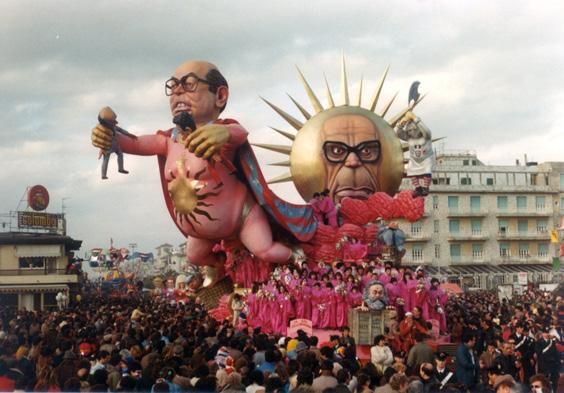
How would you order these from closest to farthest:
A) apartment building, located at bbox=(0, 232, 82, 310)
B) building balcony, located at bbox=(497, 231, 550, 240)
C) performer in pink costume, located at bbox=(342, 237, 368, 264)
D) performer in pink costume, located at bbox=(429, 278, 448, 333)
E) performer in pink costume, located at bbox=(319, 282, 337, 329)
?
performer in pink costume, located at bbox=(319, 282, 337, 329) → performer in pink costume, located at bbox=(429, 278, 448, 333) → performer in pink costume, located at bbox=(342, 237, 368, 264) → apartment building, located at bbox=(0, 232, 82, 310) → building balcony, located at bbox=(497, 231, 550, 240)

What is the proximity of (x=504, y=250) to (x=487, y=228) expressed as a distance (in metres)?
1.84

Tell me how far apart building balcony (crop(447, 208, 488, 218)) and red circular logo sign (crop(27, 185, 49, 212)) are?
2560 centimetres

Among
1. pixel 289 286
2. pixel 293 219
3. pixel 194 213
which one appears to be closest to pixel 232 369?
pixel 289 286

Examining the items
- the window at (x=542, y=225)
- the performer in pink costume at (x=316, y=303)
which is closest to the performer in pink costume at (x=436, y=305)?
the performer in pink costume at (x=316, y=303)

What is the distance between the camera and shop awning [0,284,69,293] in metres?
37.2

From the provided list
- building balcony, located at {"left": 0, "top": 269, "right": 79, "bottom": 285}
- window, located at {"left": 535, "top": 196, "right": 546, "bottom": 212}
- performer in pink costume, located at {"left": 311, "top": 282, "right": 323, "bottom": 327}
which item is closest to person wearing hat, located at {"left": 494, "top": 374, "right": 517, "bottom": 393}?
performer in pink costume, located at {"left": 311, "top": 282, "right": 323, "bottom": 327}

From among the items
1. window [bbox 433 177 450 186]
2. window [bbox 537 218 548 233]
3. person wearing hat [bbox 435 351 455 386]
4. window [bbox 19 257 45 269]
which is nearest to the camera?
person wearing hat [bbox 435 351 455 386]

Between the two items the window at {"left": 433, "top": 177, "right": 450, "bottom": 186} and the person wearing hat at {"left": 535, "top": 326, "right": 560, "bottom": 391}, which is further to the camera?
the window at {"left": 433, "top": 177, "right": 450, "bottom": 186}

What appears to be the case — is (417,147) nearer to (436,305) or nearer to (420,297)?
(436,305)

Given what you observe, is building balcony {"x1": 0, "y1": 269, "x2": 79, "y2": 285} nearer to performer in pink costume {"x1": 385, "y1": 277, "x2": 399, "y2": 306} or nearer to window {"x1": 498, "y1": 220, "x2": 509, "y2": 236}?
performer in pink costume {"x1": 385, "y1": 277, "x2": 399, "y2": 306}

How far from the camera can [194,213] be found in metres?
17.4

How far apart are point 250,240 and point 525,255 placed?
36.4m

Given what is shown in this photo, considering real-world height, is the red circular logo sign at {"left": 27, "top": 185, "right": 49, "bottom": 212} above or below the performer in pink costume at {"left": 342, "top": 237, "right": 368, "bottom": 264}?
above

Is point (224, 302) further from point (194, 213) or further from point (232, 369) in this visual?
point (232, 369)
